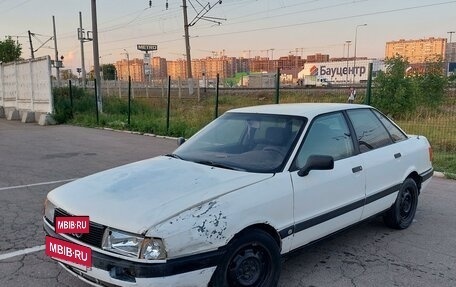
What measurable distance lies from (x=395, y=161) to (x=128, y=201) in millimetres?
3114

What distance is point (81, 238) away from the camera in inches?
117

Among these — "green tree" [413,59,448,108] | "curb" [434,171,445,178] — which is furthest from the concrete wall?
"curb" [434,171,445,178]

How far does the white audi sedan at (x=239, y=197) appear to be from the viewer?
9.00ft

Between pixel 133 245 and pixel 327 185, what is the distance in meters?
1.85

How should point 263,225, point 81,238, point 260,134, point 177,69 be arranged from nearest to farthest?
point 81,238 → point 263,225 → point 260,134 → point 177,69

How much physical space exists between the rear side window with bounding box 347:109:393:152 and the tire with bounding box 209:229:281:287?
1711 millimetres

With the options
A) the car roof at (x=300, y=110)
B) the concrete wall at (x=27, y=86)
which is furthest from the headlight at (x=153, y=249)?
the concrete wall at (x=27, y=86)

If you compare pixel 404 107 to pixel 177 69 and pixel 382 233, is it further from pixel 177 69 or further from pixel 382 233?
pixel 177 69

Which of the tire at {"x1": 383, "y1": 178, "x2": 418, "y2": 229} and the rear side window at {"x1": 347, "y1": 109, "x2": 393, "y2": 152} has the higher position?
the rear side window at {"x1": 347, "y1": 109, "x2": 393, "y2": 152}

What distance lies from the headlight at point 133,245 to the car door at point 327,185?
1284 millimetres

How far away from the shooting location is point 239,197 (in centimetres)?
308

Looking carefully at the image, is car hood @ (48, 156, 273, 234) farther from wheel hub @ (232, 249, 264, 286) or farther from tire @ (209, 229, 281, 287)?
wheel hub @ (232, 249, 264, 286)

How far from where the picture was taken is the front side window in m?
3.80

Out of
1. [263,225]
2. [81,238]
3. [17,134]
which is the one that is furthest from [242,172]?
[17,134]
